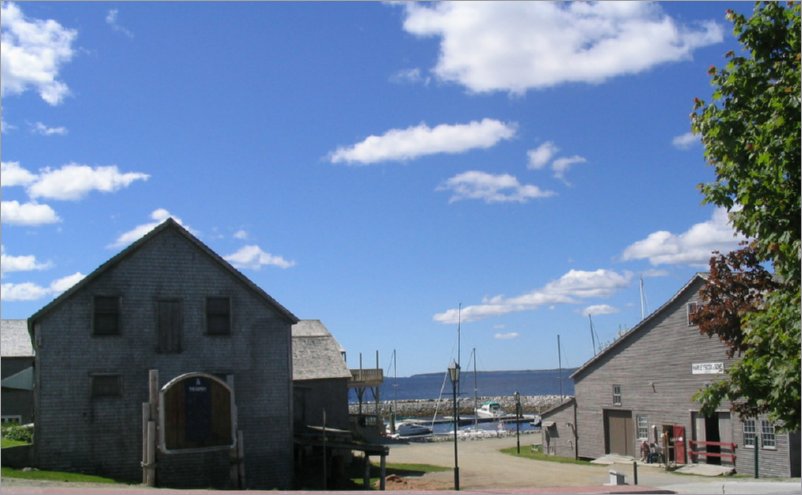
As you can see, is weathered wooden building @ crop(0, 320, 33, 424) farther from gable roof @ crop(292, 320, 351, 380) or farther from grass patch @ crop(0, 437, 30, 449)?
gable roof @ crop(292, 320, 351, 380)

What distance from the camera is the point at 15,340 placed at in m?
51.0

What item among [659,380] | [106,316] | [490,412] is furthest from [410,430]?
[106,316]

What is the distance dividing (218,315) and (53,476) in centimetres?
870

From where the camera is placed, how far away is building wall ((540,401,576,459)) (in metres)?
46.2

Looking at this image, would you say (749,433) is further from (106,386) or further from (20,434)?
(20,434)

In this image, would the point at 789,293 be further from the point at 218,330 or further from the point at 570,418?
the point at 570,418

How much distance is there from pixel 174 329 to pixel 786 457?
945 inches

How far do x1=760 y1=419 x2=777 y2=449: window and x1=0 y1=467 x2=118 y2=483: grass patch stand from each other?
24.9 metres

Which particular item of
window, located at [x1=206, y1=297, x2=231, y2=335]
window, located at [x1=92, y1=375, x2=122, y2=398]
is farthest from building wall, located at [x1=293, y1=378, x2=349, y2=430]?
window, located at [x1=92, y1=375, x2=122, y2=398]

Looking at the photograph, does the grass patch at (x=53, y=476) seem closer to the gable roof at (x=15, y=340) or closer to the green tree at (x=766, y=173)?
the green tree at (x=766, y=173)

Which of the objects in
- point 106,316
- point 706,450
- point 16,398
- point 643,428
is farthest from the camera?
point 16,398

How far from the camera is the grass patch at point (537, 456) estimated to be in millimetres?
43281

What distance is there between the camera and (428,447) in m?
57.7

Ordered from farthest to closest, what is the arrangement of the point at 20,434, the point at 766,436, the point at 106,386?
the point at 766,436
the point at 20,434
the point at 106,386
